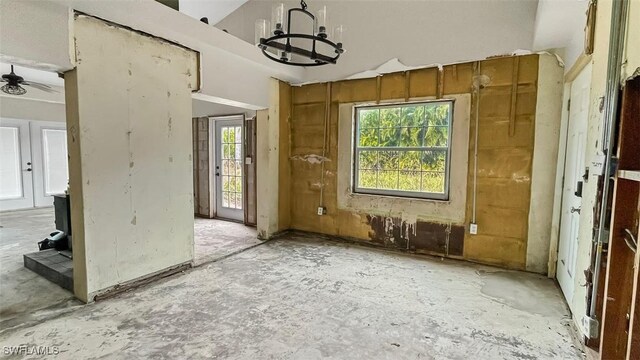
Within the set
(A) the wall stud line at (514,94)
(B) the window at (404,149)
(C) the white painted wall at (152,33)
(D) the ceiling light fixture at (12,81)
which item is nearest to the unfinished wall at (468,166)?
(A) the wall stud line at (514,94)

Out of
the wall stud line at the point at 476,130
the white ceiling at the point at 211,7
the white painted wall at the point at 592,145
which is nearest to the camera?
the white painted wall at the point at 592,145

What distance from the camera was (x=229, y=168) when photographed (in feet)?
19.6

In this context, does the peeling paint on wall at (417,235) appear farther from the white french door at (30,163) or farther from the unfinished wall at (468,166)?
the white french door at (30,163)

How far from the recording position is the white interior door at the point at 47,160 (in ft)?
22.9

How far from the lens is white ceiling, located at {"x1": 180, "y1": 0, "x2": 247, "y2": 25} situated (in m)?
5.02

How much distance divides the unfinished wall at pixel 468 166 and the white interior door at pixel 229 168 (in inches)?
71.6

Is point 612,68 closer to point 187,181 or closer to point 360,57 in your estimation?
point 360,57

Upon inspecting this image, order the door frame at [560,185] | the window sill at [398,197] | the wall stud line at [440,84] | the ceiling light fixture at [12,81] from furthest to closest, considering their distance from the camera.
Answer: the ceiling light fixture at [12,81], the window sill at [398,197], the wall stud line at [440,84], the door frame at [560,185]

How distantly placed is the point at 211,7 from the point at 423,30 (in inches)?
142

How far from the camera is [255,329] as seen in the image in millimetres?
2285

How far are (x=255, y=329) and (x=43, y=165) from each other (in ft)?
26.0

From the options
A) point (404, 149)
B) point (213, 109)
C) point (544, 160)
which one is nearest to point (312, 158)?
point (404, 149)

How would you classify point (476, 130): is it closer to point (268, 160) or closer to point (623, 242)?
point (623, 242)

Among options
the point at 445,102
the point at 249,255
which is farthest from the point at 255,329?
the point at 445,102
